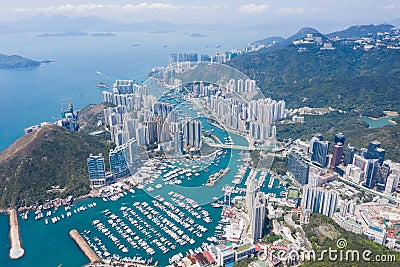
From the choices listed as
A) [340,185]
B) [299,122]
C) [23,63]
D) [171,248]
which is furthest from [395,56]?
[23,63]

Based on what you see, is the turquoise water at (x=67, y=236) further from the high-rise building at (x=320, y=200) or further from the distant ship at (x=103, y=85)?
the distant ship at (x=103, y=85)

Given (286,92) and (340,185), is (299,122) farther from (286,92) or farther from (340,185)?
(340,185)

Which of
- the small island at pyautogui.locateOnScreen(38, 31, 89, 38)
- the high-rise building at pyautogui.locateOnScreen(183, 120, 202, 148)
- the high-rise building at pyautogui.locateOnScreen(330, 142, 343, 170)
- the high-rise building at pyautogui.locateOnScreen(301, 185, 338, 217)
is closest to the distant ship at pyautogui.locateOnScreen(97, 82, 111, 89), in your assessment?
the high-rise building at pyautogui.locateOnScreen(330, 142, 343, 170)

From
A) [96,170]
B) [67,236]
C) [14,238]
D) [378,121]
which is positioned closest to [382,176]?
[378,121]

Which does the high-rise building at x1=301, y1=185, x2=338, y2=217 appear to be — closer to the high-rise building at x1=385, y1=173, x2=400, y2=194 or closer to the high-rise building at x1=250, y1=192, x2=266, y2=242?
the high-rise building at x1=250, y1=192, x2=266, y2=242

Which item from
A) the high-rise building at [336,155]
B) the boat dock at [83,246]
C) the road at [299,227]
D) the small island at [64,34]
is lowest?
the boat dock at [83,246]

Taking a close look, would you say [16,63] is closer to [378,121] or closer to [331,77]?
[331,77]

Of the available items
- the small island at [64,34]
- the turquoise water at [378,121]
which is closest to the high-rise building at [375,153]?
the turquoise water at [378,121]
